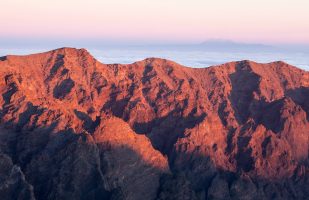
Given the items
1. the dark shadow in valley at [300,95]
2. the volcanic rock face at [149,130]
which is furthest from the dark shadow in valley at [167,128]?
the dark shadow in valley at [300,95]

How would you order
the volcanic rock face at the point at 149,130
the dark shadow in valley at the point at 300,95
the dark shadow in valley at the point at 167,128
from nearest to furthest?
the volcanic rock face at the point at 149,130 → the dark shadow in valley at the point at 167,128 → the dark shadow in valley at the point at 300,95

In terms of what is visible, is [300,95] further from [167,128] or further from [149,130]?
[149,130]

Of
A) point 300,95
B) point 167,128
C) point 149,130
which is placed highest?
point 300,95

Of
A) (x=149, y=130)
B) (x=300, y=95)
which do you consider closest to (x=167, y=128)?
(x=149, y=130)

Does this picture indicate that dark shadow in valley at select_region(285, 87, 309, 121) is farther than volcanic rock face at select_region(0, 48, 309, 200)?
Yes

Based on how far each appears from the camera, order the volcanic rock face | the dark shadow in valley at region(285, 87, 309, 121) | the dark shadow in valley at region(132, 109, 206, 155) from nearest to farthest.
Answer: the volcanic rock face < the dark shadow in valley at region(132, 109, 206, 155) < the dark shadow in valley at region(285, 87, 309, 121)

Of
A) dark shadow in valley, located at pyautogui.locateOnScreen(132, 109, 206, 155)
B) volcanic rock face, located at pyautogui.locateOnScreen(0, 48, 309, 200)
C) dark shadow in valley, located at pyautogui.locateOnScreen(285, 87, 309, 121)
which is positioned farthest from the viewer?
dark shadow in valley, located at pyautogui.locateOnScreen(285, 87, 309, 121)

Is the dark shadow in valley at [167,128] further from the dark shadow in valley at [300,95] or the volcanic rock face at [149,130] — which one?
the dark shadow in valley at [300,95]

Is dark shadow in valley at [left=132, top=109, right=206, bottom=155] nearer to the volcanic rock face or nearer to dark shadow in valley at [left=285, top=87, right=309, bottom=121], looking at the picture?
the volcanic rock face

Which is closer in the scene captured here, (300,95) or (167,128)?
(167,128)

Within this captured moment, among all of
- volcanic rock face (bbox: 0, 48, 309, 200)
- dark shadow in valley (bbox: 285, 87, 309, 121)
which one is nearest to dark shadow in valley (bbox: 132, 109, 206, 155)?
volcanic rock face (bbox: 0, 48, 309, 200)
